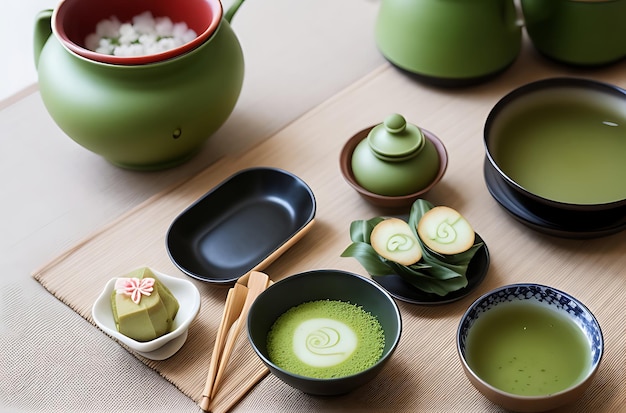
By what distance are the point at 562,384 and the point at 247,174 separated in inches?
22.7

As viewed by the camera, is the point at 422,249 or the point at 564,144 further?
the point at 564,144

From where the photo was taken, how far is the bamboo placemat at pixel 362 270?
1.00 metres

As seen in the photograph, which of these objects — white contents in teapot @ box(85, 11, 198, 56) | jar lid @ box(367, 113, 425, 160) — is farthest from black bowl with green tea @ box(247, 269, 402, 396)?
white contents in teapot @ box(85, 11, 198, 56)

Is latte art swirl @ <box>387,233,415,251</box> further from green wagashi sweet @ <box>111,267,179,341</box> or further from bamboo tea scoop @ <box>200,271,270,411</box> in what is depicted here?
green wagashi sweet @ <box>111,267,179,341</box>

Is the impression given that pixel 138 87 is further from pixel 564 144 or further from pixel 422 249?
pixel 564 144

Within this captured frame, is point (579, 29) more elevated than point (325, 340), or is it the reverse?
point (579, 29)

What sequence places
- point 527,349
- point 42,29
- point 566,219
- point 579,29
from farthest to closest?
point 579,29, point 42,29, point 566,219, point 527,349

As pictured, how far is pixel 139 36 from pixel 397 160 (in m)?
0.47

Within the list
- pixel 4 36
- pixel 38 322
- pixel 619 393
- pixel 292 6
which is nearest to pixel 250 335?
pixel 38 322

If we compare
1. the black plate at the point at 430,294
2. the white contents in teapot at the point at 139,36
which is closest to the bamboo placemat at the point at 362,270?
the black plate at the point at 430,294

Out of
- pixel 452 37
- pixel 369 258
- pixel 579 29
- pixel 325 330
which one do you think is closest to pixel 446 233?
pixel 369 258

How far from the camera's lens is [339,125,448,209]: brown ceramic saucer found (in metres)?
1.19

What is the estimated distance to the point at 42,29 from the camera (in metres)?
1.27

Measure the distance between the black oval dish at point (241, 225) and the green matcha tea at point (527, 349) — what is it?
31 centimetres
